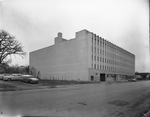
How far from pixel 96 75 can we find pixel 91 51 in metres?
8.73

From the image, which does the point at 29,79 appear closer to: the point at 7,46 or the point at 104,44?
the point at 7,46

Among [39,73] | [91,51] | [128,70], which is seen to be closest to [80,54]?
[91,51]

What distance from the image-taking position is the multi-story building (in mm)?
42250

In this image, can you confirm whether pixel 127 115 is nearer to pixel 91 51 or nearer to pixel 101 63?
pixel 91 51

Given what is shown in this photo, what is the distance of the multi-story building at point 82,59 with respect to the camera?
42250 millimetres

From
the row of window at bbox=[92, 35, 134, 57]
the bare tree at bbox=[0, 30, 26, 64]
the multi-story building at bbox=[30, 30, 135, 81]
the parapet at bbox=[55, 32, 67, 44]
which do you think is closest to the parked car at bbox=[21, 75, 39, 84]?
the bare tree at bbox=[0, 30, 26, 64]

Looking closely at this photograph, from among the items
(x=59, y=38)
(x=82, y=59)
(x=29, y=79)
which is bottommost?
(x=29, y=79)

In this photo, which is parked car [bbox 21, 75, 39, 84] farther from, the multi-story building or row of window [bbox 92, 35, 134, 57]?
row of window [bbox 92, 35, 134, 57]

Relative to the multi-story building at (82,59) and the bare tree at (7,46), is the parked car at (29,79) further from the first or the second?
the multi-story building at (82,59)

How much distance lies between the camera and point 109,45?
173 ft

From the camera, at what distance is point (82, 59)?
43.0 metres

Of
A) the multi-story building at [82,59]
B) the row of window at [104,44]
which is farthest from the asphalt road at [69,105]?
the row of window at [104,44]

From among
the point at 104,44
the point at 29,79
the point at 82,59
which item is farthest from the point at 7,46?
the point at 104,44

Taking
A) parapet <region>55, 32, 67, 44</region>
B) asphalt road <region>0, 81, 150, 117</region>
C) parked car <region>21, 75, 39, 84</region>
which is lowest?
parked car <region>21, 75, 39, 84</region>
